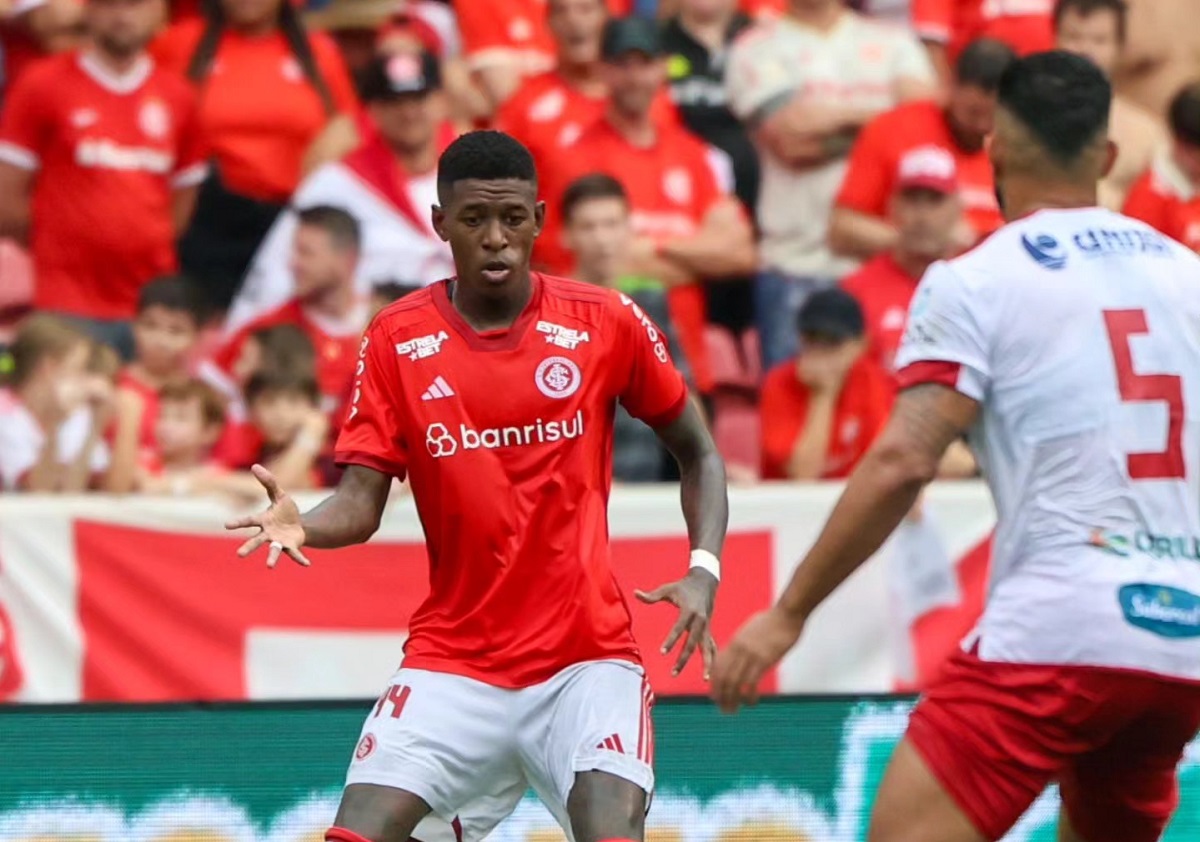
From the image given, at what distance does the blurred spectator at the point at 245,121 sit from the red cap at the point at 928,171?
287cm

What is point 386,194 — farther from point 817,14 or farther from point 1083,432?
point 1083,432

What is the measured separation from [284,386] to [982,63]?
3.70 meters

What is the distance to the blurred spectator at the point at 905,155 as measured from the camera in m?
10.9

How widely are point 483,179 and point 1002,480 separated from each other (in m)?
1.72

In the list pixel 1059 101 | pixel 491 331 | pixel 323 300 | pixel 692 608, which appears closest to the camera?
pixel 1059 101

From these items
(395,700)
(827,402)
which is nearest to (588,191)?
(827,402)

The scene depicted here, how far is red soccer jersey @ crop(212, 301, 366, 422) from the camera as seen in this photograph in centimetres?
1015

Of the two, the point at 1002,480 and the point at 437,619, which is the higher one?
the point at 1002,480

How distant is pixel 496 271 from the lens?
19.9ft

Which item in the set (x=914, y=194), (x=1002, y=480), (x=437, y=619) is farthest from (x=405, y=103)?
(x=1002, y=480)

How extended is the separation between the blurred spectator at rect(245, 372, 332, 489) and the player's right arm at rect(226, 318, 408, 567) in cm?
337

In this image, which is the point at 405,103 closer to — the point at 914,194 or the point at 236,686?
the point at 914,194

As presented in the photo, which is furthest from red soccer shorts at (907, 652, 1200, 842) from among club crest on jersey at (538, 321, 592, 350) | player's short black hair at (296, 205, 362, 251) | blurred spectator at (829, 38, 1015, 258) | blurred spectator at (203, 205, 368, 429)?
blurred spectator at (829, 38, 1015, 258)

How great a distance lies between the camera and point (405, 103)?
35.1 ft
